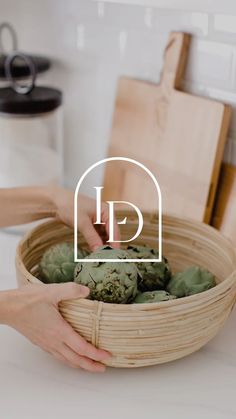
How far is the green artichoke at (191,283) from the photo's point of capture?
3.21ft

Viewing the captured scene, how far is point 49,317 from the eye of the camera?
879 millimetres

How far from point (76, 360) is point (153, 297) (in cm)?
13

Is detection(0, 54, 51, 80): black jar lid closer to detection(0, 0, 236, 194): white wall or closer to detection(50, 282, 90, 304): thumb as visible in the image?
detection(0, 0, 236, 194): white wall

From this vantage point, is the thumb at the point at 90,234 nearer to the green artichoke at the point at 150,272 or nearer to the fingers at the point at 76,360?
the green artichoke at the point at 150,272

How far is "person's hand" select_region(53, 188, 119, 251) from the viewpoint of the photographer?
Result: 43.1 inches

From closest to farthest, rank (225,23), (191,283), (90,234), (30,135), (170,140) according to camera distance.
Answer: (191,283)
(90,234)
(225,23)
(170,140)
(30,135)

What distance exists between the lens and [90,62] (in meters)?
1.55

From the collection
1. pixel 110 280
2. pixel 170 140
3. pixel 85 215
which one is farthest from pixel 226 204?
pixel 110 280

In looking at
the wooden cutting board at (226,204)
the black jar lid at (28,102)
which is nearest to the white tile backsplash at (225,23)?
the wooden cutting board at (226,204)

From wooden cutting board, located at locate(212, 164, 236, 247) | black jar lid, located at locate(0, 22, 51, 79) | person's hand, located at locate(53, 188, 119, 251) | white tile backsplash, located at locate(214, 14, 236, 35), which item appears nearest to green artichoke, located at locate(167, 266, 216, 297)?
person's hand, located at locate(53, 188, 119, 251)

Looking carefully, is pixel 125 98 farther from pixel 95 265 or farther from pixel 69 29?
pixel 95 265

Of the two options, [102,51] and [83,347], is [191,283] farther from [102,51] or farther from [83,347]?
[102,51]

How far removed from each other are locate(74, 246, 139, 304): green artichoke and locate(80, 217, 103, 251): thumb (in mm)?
162

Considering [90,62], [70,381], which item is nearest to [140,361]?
[70,381]
